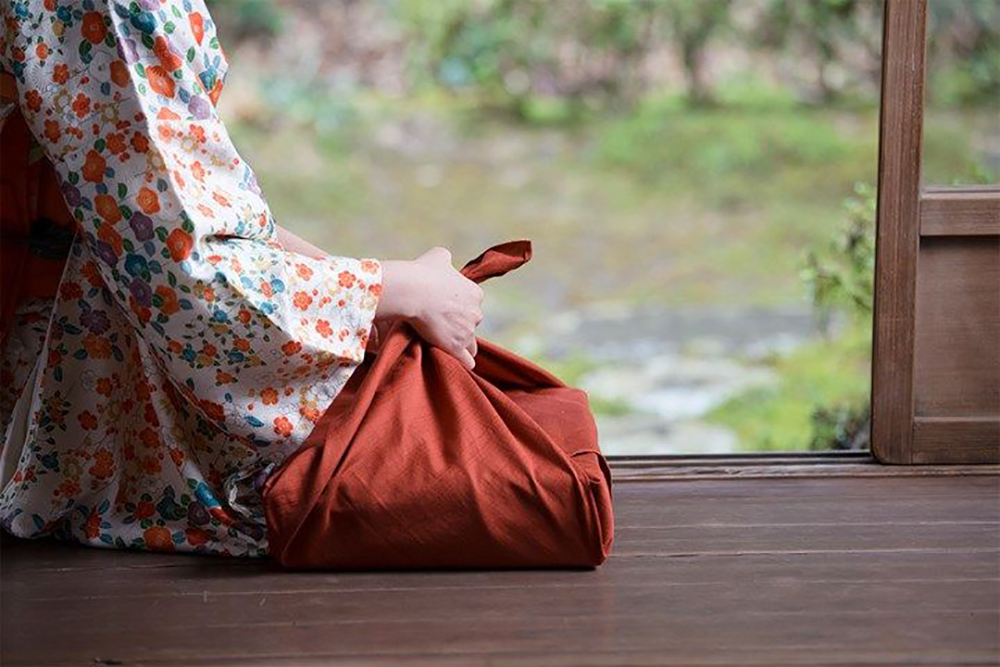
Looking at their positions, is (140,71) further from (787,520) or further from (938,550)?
(938,550)

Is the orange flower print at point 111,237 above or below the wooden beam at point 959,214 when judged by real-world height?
above

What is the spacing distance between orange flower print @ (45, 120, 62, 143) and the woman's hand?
43 centimetres

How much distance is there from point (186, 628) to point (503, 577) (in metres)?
0.40

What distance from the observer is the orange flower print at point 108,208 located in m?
1.71

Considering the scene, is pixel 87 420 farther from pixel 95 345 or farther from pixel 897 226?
pixel 897 226

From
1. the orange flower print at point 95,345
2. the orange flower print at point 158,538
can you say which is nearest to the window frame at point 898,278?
the orange flower print at point 158,538

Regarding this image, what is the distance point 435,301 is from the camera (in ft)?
6.15

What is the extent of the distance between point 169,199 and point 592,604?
27.7 inches

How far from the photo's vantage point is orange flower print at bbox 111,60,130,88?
66.9 inches

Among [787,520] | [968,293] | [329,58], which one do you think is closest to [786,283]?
[329,58]

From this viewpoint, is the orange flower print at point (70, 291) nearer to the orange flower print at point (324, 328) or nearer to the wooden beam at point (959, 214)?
the orange flower print at point (324, 328)

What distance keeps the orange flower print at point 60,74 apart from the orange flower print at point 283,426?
19.2 inches

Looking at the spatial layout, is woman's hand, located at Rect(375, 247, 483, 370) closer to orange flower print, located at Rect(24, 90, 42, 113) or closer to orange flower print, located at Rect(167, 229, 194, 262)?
orange flower print, located at Rect(167, 229, 194, 262)

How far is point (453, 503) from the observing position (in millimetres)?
1764
